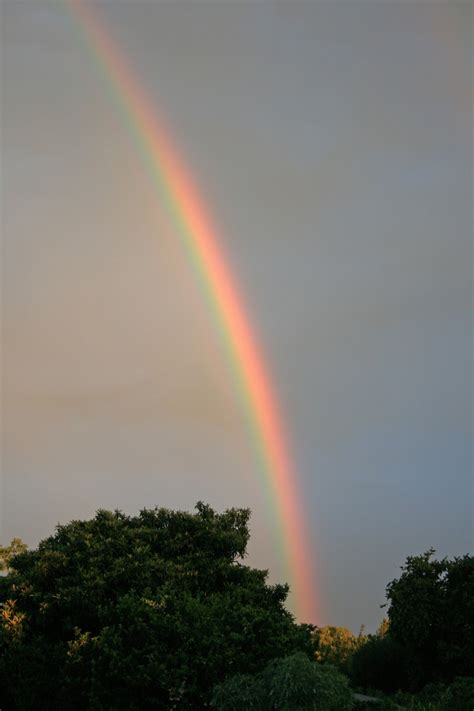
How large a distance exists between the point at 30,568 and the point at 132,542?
120 inches

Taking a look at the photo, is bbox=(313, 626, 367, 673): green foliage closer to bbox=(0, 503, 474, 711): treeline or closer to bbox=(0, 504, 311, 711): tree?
bbox=(0, 503, 474, 711): treeline

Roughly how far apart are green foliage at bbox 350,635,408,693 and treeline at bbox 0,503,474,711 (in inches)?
279

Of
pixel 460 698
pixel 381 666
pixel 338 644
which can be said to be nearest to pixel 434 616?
pixel 381 666

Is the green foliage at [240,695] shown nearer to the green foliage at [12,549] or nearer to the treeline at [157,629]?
the treeline at [157,629]

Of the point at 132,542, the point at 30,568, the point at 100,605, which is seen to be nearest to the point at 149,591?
the point at 100,605

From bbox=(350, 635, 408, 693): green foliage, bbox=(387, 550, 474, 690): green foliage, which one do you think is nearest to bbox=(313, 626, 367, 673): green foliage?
bbox=(350, 635, 408, 693): green foliage

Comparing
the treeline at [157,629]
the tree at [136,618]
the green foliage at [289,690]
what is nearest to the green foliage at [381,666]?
the treeline at [157,629]

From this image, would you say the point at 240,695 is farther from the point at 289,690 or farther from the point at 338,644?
the point at 338,644

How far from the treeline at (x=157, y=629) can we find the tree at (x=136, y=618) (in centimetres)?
3

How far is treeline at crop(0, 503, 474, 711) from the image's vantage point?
17641 millimetres

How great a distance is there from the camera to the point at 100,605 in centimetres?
1953

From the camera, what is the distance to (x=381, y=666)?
108 ft

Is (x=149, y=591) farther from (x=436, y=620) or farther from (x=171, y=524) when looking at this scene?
(x=436, y=620)

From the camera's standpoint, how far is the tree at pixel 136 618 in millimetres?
18250
